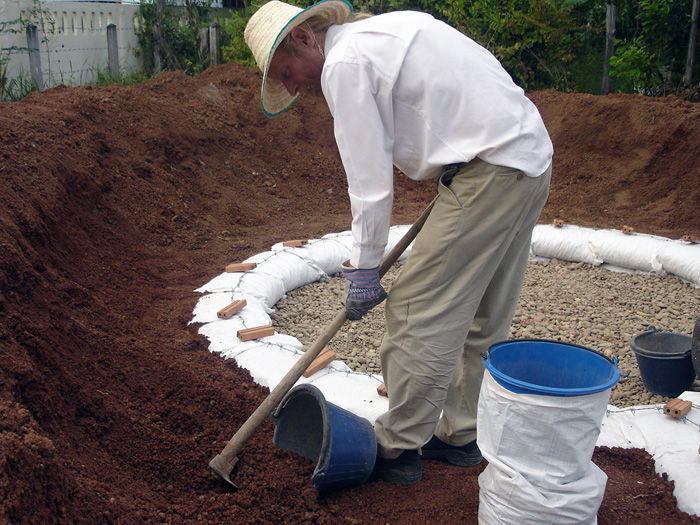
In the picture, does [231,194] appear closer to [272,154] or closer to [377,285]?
[272,154]

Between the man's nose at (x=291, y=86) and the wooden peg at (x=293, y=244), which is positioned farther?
the wooden peg at (x=293, y=244)

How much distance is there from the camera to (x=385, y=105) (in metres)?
2.43

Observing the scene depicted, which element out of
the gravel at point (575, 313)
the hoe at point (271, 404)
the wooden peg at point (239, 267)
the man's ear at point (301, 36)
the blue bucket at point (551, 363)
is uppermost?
the man's ear at point (301, 36)

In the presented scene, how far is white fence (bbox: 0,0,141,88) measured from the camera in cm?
866

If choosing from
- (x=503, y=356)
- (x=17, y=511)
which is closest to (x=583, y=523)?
(x=503, y=356)

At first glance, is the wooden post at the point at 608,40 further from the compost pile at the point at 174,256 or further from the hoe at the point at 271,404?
the hoe at the point at 271,404

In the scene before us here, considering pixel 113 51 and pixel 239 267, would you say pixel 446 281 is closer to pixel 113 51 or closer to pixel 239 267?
pixel 239 267

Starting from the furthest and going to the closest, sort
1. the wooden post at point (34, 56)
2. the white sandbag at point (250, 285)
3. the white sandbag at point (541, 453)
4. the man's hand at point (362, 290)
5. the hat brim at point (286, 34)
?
the wooden post at point (34, 56) < the white sandbag at point (250, 285) < the man's hand at point (362, 290) < the hat brim at point (286, 34) < the white sandbag at point (541, 453)

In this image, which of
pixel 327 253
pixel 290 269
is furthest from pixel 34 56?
pixel 290 269

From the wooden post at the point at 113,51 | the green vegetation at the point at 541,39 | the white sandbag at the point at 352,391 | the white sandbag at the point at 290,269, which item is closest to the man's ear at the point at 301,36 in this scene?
the white sandbag at the point at 352,391

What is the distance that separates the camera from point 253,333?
3.88 meters

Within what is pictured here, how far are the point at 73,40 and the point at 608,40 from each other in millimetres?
6613

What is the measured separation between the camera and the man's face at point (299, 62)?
2.58 m

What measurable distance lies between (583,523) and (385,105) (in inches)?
56.0
